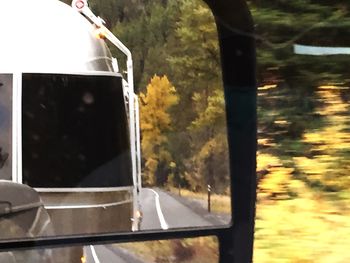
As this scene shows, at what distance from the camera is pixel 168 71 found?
6.77ft

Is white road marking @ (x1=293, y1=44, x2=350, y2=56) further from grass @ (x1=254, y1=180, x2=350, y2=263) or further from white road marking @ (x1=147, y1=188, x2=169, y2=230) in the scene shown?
white road marking @ (x1=147, y1=188, x2=169, y2=230)

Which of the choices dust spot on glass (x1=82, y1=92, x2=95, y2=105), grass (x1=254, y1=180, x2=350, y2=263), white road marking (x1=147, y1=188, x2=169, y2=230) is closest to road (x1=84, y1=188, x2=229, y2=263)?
white road marking (x1=147, y1=188, x2=169, y2=230)

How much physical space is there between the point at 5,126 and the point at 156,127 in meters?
0.43

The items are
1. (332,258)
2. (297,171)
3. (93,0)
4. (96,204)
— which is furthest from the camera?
(297,171)

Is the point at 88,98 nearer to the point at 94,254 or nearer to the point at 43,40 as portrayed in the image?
the point at 43,40

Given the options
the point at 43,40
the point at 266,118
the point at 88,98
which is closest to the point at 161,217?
the point at 88,98

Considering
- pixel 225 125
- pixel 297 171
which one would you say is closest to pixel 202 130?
pixel 225 125

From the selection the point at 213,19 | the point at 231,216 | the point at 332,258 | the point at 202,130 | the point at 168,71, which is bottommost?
the point at 332,258

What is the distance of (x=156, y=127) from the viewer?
6.77ft

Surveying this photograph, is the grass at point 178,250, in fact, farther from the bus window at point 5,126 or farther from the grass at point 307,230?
the grass at point 307,230

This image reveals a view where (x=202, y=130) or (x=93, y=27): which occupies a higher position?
(x=93, y=27)

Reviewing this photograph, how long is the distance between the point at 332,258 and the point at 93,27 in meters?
1.79

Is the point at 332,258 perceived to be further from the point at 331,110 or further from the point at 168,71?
the point at 168,71

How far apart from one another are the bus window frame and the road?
0.06 metres
